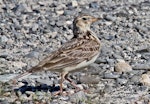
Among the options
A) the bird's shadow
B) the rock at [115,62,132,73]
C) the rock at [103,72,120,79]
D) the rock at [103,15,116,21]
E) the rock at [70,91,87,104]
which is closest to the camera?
the rock at [70,91,87,104]

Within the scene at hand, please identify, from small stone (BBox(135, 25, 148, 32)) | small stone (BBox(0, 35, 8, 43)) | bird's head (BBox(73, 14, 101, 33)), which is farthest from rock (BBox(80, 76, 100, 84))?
small stone (BBox(135, 25, 148, 32))

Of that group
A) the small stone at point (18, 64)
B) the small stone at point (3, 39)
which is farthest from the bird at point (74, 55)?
the small stone at point (3, 39)

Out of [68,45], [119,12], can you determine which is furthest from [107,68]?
[119,12]

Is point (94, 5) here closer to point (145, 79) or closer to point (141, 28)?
point (141, 28)

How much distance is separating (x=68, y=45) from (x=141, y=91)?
4.53 feet

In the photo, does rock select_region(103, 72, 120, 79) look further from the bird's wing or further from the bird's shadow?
the bird's shadow

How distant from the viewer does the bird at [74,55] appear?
11.2m

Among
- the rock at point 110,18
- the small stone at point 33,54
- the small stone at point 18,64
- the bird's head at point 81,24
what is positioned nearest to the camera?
the bird's head at point 81,24

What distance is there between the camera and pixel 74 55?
37.9 feet

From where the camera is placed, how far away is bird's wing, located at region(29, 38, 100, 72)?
442 inches

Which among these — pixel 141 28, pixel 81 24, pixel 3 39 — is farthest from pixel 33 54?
pixel 141 28

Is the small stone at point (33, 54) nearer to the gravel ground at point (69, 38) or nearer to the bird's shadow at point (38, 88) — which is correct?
the gravel ground at point (69, 38)

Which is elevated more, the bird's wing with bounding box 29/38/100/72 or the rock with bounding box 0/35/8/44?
the bird's wing with bounding box 29/38/100/72

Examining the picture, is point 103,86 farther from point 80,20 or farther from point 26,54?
point 26,54
